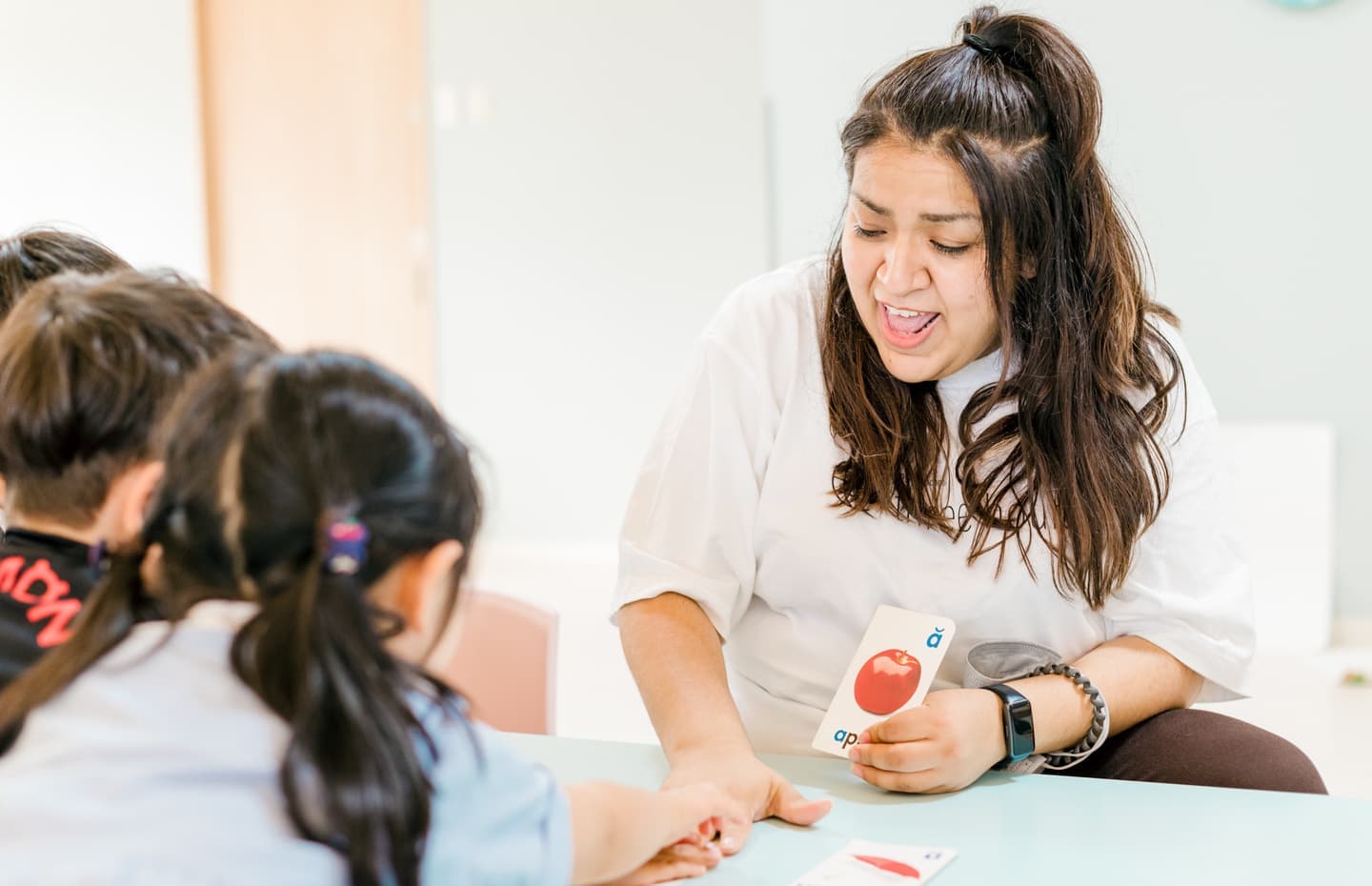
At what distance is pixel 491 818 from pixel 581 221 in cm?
428

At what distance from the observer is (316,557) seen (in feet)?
2.81

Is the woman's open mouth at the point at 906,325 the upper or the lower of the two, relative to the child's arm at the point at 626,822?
upper

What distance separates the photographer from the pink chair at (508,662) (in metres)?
1.71

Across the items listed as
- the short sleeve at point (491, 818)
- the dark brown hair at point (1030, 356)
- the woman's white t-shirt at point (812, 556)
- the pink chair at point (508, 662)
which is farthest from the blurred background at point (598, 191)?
the short sleeve at point (491, 818)

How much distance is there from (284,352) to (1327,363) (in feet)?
11.0

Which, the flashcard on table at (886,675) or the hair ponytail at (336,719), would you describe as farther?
the flashcard on table at (886,675)

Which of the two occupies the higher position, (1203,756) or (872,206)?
(872,206)

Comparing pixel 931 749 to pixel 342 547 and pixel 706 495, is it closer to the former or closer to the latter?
pixel 706 495

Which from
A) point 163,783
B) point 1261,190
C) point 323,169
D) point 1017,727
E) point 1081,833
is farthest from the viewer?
point 323,169

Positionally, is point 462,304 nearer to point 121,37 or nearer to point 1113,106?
point 121,37

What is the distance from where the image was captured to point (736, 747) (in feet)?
4.35

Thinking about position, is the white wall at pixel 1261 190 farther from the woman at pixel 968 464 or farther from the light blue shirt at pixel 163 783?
Answer: the light blue shirt at pixel 163 783

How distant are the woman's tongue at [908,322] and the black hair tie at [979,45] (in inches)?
11.5

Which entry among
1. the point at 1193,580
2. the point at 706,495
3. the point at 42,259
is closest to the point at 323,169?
the point at 42,259
